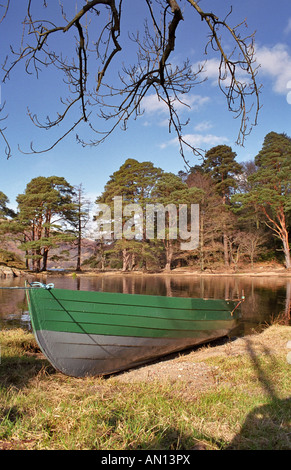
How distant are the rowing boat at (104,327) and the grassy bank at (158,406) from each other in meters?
0.21

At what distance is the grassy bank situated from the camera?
1.64m

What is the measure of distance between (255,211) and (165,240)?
7.40m

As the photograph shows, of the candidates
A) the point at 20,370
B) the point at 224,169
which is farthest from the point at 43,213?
the point at 20,370

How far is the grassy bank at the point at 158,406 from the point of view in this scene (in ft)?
5.39

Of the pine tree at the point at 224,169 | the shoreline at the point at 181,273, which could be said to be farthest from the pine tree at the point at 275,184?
the pine tree at the point at 224,169

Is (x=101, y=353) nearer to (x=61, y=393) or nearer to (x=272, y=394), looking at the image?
(x=61, y=393)

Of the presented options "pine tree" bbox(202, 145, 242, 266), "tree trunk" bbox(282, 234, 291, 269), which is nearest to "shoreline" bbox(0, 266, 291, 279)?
"tree trunk" bbox(282, 234, 291, 269)

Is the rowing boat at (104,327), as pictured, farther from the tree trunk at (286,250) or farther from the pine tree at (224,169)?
the pine tree at (224,169)

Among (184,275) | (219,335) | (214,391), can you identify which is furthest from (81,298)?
(184,275)

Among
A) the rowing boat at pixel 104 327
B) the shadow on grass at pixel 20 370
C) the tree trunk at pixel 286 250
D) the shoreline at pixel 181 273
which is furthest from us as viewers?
the tree trunk at pixel 286 250

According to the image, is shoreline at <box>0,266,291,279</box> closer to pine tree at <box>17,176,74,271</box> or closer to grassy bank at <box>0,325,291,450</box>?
pine tree at <box>17,176,74,271</box>

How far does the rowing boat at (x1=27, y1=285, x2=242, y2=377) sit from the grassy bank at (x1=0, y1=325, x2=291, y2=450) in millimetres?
208

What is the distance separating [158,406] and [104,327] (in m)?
1.33

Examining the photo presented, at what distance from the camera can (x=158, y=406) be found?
2258 mm
